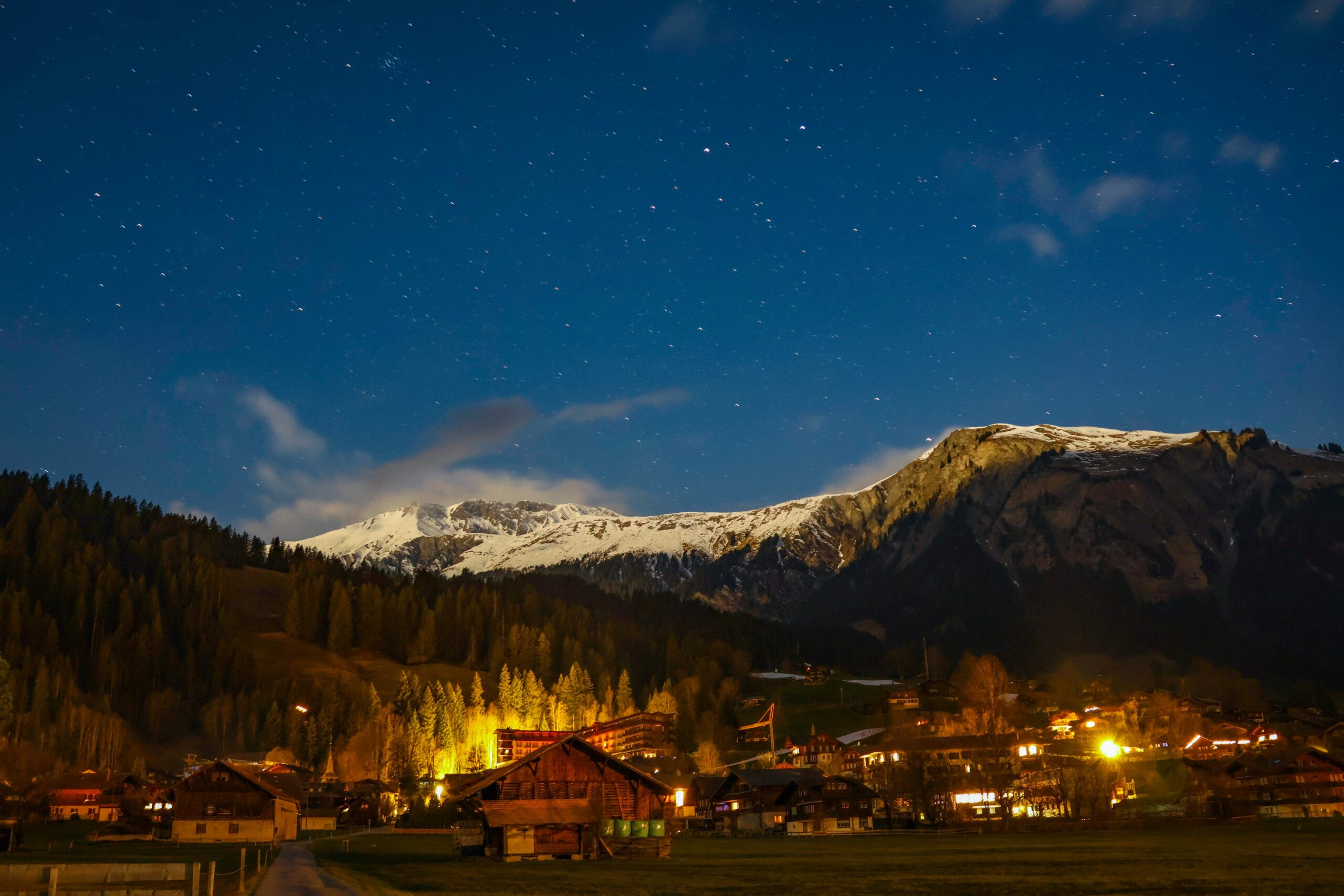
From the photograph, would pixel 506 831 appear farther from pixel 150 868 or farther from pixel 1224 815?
pixel 1224 815

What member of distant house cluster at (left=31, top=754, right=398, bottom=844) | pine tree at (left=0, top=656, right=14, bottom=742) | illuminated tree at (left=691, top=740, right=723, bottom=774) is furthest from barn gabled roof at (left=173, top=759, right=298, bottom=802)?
illuminated tree at (left=691, top=740, right=723, bottom=774)

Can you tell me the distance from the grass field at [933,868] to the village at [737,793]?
5008 millimetres

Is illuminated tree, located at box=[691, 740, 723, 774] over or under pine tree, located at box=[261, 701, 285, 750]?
under

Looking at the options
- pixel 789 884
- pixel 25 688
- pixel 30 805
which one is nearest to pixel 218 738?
pixel 25 688

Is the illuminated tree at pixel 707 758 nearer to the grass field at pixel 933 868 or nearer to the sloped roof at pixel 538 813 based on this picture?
the grass field at pixel 933 868

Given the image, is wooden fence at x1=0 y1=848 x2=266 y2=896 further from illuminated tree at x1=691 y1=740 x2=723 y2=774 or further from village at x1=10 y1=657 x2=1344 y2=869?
illuminated tree at x1=691 y1=740 x2=723 y2=774

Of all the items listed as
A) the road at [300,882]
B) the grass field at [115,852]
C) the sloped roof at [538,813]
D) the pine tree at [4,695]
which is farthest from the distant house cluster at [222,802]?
the sloped roof at [538,813]

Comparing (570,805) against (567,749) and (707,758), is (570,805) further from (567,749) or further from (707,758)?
(707,758)

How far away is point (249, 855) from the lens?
6638cm

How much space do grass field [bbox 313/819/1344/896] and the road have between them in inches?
40.7

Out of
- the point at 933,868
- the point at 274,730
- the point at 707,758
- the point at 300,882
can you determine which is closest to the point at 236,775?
the point at 300,882

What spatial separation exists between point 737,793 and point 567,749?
60293mm

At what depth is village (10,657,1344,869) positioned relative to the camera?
65.8m

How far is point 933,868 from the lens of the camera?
138 feet
